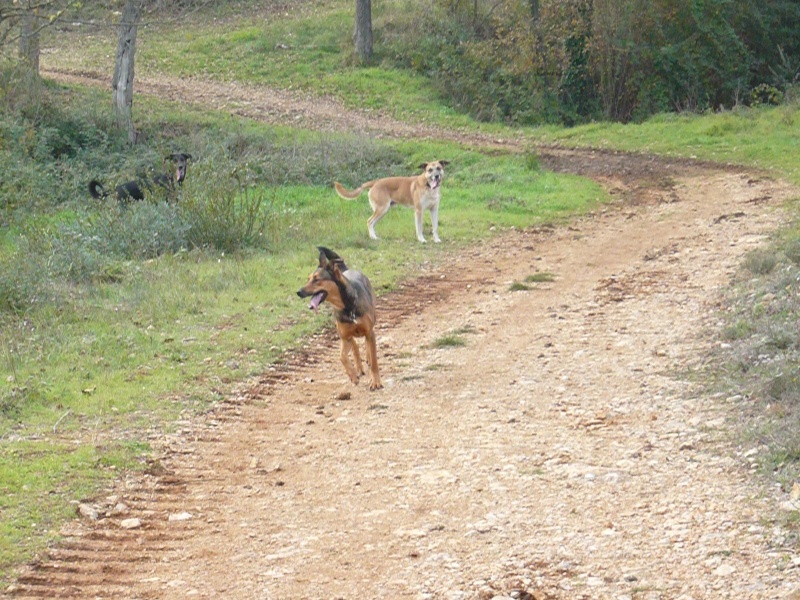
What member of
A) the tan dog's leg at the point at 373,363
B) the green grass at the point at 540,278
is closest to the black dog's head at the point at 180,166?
the green grass at the point at 540,278

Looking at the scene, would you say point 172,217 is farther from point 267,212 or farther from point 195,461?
point 195,461

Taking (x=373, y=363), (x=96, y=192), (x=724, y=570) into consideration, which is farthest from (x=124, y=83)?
(x=724, y=570)

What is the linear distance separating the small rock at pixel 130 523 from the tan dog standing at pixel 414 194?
32.8 feet

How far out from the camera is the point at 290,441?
8.62 metres

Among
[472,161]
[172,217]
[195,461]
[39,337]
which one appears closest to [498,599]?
[195,461]

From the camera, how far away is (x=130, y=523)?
701 cm

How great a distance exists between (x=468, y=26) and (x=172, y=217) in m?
19.5

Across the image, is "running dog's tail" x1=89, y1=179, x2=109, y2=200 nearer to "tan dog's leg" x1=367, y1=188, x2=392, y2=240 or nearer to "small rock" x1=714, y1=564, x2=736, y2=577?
"tan dog's leg" x1=367, y1=188, x2=392, y2=240

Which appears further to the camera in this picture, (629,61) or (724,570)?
(629,61)

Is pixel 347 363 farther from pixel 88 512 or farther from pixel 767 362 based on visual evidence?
pixel 767 362

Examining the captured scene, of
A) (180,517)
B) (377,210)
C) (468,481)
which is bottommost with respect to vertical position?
(180,517)

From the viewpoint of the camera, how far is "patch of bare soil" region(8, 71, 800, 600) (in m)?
5.98

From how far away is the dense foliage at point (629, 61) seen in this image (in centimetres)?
2895

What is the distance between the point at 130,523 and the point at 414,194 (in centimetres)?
1036
